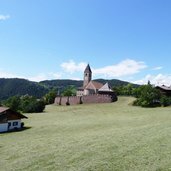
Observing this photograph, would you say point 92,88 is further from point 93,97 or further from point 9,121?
point 9,121

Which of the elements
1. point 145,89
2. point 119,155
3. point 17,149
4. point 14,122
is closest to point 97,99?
point 145,89

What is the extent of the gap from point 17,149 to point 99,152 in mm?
10198

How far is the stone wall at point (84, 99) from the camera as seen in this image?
96.8 m

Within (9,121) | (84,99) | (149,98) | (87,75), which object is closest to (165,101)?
(149,98)

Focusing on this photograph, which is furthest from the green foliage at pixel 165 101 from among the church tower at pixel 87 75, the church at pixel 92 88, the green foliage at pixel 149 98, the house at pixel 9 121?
the church tower at pixel 87 75

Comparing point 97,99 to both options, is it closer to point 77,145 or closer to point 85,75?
point 85,75

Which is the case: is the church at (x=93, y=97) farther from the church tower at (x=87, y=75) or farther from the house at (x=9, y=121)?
the house at (x=9, y=121)

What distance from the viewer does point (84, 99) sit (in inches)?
4114

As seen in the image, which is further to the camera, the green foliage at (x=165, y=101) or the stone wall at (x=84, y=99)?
the stone wall at (x=84, y=99)

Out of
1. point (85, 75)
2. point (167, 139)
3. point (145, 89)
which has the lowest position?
point (167, 139)

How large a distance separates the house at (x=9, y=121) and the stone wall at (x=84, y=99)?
155 ft

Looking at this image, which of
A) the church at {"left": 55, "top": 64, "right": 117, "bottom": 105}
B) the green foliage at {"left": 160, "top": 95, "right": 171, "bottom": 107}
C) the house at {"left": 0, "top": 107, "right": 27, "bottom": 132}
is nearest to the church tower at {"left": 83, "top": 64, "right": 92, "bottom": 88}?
the church at {"left": 55, "top": 64, "right": 117, "bottom": 105}

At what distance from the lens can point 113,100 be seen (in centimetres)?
9600

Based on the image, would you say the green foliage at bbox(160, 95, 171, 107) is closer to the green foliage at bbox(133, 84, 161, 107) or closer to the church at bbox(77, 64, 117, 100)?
the green foliage at bbox(133, 84, 161, 107)
